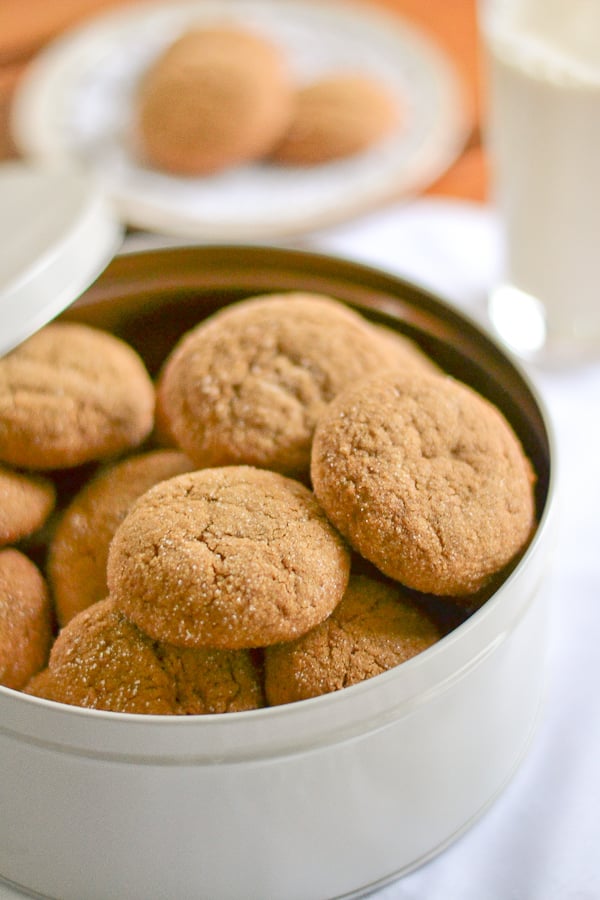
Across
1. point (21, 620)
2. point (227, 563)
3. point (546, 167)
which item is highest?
point (546, 167)

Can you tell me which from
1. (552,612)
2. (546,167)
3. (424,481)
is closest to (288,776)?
(424,481)

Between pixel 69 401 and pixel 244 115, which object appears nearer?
pixel 69 401

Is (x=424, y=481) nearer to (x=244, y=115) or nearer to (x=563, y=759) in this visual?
(x=563, y=759)

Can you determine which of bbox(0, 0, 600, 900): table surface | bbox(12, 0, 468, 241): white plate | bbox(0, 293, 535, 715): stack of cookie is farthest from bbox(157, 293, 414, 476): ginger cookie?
bbox(12, 0, 468, 241): white plate

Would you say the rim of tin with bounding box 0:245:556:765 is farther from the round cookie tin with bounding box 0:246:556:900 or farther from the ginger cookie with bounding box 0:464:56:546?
the ginger cookie with bounding box 0:464:56:546

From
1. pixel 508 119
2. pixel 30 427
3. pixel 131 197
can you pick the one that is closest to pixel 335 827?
pixel 30 427

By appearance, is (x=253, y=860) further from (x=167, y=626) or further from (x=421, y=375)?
(x=421, y=375)

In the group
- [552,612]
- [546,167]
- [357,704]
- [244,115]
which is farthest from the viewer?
[244,115]
